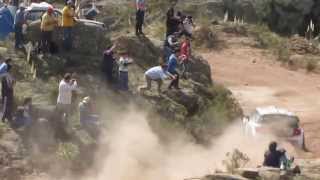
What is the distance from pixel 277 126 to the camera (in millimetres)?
23812

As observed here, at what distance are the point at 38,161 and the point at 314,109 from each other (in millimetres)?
16147

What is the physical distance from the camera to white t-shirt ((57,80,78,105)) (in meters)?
20.3

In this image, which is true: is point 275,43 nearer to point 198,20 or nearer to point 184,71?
point 198,20

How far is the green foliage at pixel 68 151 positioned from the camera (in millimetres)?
19828

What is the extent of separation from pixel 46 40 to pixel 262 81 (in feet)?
52.0

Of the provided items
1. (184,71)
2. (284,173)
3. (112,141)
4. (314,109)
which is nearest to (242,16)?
(314,109)

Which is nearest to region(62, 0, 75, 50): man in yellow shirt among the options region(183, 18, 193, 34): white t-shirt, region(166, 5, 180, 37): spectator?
region(166, 5, 180, 37): spectator

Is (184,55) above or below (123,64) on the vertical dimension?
above

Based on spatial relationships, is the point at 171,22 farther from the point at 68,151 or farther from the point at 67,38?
the point at 68,151

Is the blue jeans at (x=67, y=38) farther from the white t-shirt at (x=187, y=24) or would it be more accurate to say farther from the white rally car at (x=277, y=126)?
the white t-shirt at (x=187, y=24)

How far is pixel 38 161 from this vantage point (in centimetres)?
1950

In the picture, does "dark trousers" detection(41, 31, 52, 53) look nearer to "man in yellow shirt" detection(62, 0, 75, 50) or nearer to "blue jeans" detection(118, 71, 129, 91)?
"man in yellow shirt" detection(62, 0, 75, 50)

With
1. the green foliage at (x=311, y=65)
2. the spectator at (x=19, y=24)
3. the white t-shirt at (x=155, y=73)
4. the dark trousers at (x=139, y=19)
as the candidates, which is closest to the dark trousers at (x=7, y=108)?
the spectator at (x=19, y=24)

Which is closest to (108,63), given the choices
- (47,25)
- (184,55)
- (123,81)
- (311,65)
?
(123,81)
